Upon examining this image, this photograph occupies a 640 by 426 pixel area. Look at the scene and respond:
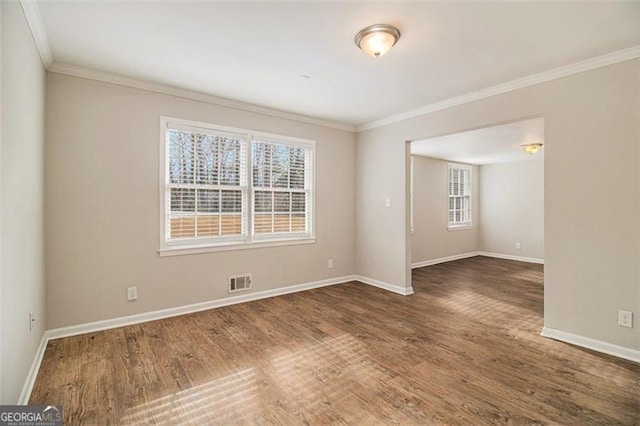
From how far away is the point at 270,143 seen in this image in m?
4.30

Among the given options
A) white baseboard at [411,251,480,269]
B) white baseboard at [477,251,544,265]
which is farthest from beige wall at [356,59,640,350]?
white baseboard at [477,251,544,265]

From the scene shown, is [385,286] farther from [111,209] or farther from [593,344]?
[111,209]

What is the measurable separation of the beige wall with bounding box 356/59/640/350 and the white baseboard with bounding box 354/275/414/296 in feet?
5.76

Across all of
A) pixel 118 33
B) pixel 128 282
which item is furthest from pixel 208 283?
pixel 118 33

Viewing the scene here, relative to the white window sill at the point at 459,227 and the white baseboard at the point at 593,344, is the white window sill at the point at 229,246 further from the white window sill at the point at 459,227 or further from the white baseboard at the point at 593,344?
the white window sill at the point at 459,227

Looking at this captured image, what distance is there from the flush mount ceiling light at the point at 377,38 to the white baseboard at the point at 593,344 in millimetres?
3091

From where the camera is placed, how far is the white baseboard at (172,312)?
Result: 2.94 metres

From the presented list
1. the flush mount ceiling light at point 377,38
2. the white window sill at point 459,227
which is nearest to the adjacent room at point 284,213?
the flush mount ceiling light at point 377,38

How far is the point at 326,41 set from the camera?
2441 millimetres

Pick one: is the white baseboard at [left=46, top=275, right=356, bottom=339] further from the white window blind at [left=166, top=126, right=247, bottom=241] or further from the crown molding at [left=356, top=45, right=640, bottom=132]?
the crown molding at [left=356, top=45, right=640, bottom=132]

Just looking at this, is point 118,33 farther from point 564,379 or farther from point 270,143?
point 564,379

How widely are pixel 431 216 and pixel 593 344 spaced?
4.46 m

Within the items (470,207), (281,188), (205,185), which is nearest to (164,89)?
(205,185)

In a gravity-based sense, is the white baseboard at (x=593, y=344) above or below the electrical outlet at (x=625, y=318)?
below
